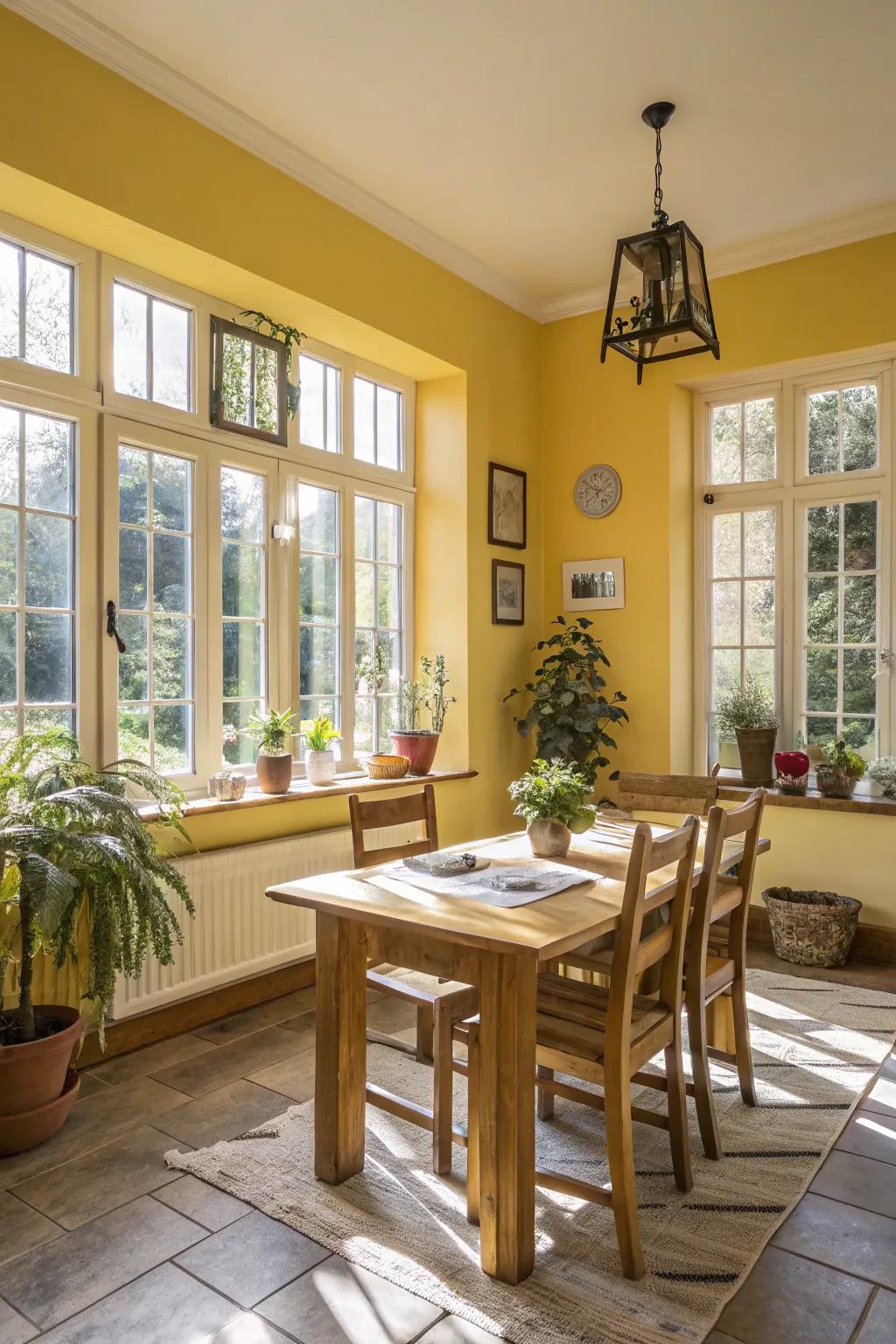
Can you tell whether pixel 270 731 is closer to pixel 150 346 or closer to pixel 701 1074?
pixel 150 346

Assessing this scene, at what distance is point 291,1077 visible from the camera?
3062 millimetres

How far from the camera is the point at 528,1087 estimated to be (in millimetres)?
2043

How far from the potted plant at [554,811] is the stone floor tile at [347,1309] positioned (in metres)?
1.21

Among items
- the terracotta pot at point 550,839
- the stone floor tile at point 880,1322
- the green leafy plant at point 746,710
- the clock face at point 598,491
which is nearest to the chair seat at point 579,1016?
the terracotta pot at point 550,839

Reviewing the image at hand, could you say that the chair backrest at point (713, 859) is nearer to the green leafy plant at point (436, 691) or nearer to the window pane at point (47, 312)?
the green leafy plant at point (436, 691)

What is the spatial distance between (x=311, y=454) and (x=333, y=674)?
3.40 feet

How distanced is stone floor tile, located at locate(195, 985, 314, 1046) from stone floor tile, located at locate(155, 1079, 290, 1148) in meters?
0.44

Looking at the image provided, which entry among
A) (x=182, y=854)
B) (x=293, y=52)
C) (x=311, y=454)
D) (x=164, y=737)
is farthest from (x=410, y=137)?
(x=182, y=854)

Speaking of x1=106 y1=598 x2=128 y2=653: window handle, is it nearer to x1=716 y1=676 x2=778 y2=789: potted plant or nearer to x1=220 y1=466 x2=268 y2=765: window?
x1=220 y1=466 x2=268 y2=765: window

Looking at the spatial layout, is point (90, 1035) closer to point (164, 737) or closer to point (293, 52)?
point (164, 737)

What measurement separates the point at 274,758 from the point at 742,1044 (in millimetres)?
2048

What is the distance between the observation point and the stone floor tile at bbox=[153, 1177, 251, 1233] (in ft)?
7.43

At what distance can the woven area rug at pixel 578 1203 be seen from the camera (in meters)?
1.96

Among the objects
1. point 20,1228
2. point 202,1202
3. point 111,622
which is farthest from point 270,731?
point 20,1228
